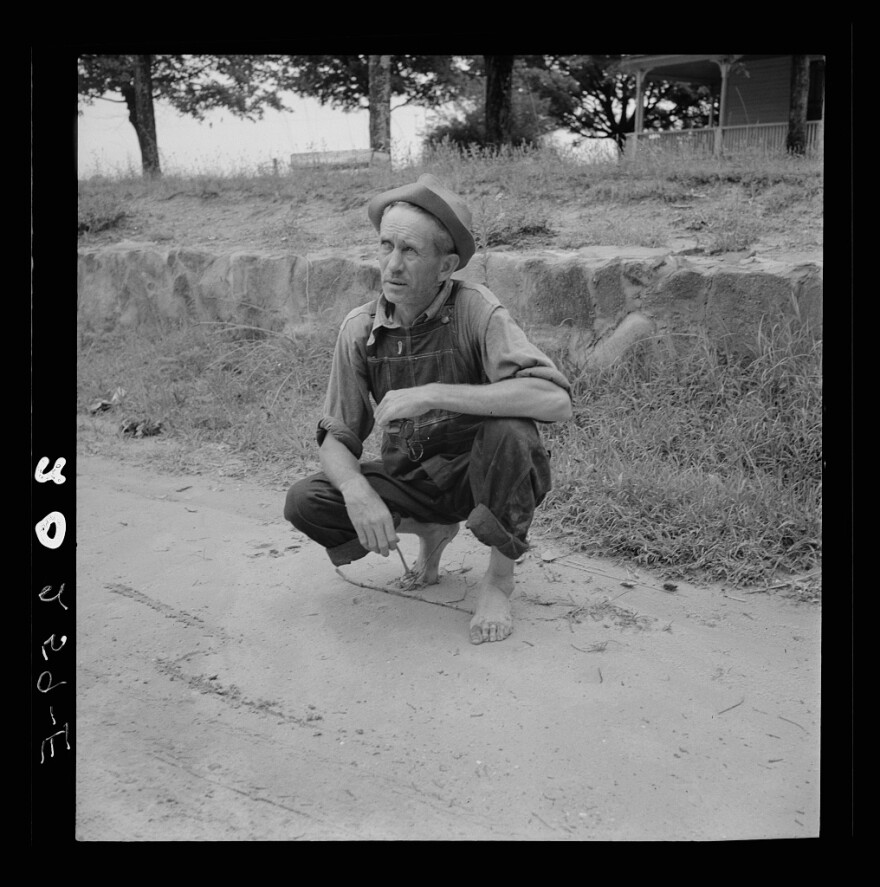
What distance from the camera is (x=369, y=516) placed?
288cm

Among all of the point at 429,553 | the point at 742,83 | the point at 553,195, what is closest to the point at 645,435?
the point at 429,553

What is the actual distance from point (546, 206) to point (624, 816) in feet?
11.7

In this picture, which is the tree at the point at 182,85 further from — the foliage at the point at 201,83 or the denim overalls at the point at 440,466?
the denim overalls at the point at 440,466

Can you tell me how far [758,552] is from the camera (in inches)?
133

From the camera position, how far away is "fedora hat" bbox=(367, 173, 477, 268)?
2.77 metres

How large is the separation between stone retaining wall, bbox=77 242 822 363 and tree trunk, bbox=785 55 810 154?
2692 mm

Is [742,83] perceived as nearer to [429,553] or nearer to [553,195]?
[553,195]

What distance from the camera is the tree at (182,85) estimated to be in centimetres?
405

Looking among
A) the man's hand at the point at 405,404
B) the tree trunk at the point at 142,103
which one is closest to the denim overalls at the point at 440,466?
the man's hand at the point at 405,404

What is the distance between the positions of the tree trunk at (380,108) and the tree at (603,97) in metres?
9.18
